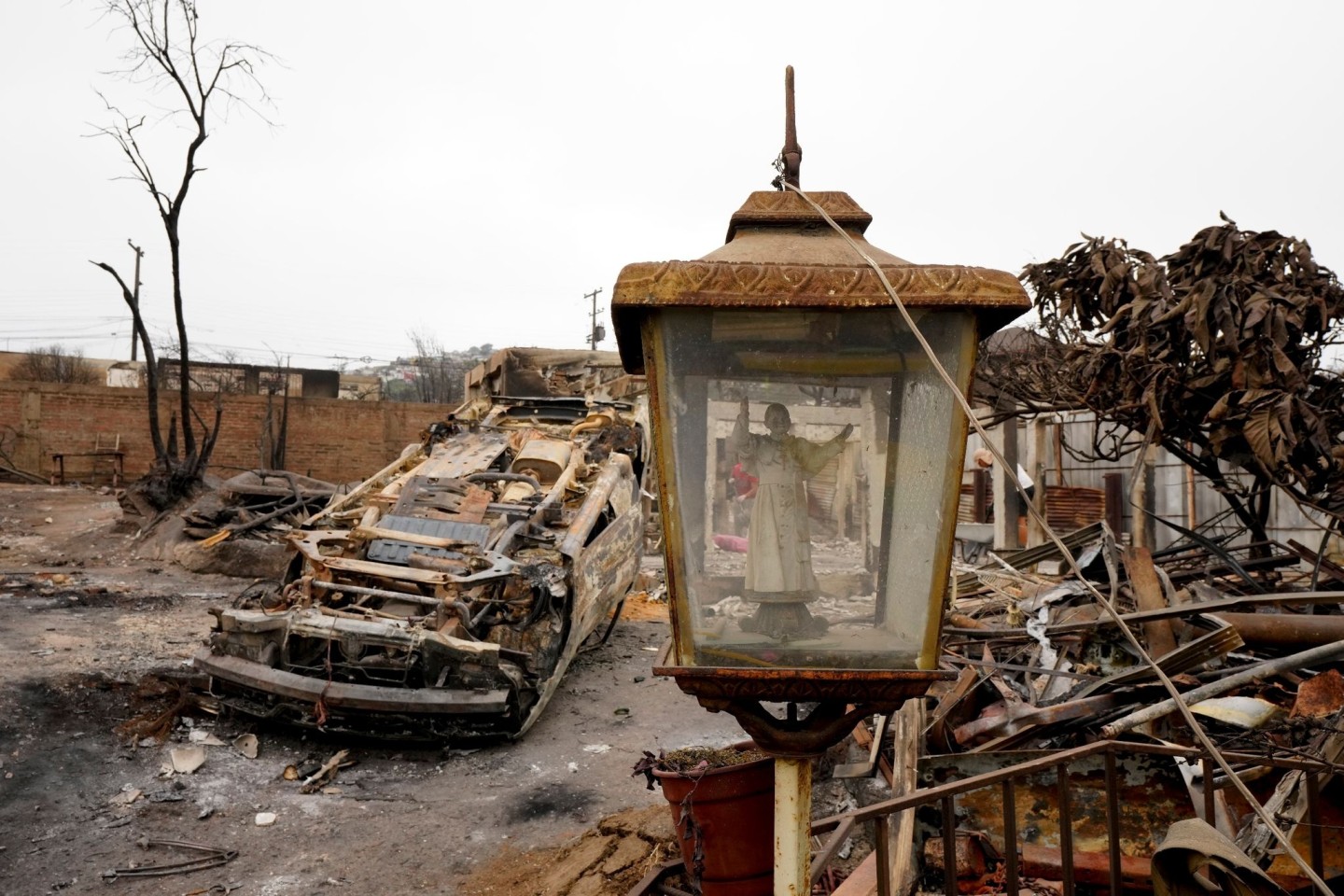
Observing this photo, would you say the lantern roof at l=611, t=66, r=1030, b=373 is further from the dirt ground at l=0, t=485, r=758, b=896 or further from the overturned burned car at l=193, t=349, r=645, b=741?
the overturned burned car at l=193, t=349, r=645, b=741

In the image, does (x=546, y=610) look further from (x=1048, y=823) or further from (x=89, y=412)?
(x=89, y=412)

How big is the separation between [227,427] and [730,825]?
21.1 metres

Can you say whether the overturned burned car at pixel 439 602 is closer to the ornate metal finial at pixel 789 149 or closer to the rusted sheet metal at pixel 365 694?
the rusted sheet metal at pixel 365 694

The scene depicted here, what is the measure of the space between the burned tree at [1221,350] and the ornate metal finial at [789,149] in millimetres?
2946

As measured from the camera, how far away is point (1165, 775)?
394 cm

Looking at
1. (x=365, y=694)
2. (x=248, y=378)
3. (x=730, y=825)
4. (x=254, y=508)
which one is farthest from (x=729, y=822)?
(x=248, y=378)

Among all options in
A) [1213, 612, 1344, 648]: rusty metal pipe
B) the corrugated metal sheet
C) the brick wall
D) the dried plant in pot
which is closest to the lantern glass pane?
the dried plant in pot

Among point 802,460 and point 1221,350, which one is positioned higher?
point 1221,350

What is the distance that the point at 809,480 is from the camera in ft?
6.96

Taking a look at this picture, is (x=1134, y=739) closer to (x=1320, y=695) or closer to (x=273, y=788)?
(x=1320, y=695)

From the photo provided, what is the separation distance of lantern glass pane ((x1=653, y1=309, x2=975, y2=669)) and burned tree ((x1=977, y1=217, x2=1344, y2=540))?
9.28ft

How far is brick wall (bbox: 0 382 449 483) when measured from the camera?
20.5m

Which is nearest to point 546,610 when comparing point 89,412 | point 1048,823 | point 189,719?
point 189,719

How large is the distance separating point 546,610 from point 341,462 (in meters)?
17.2
